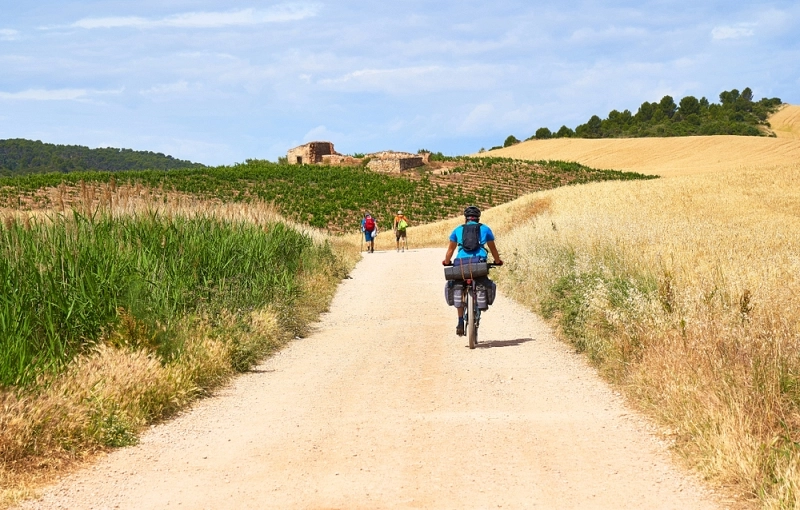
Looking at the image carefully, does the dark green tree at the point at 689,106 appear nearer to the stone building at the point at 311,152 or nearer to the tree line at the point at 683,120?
the tree line at the point at 683,120

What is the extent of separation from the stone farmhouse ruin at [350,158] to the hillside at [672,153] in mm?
23992

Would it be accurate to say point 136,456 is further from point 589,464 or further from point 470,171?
point 470,171

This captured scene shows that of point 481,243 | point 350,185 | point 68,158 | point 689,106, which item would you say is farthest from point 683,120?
point 481,243

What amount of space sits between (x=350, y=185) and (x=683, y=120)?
93.5m

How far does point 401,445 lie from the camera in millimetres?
6500

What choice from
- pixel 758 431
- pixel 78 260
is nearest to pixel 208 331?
pixel 78 260

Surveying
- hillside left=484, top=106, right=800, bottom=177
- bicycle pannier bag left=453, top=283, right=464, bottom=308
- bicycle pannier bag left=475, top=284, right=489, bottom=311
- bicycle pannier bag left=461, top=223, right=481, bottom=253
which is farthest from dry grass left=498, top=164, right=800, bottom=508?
hillside left=484, top=106, right=800, bottom=177

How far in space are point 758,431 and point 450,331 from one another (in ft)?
24.8

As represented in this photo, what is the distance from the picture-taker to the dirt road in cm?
539

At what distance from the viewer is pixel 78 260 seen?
9633 millimetres

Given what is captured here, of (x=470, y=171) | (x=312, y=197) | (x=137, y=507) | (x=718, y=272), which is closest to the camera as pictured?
(x=137, y=507)

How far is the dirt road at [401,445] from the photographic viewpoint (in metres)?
5.39

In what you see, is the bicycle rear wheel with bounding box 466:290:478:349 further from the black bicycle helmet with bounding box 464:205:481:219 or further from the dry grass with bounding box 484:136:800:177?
the dry grass with bounding box 484:136:800:177

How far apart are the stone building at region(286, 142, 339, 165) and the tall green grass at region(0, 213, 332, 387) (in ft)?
271
